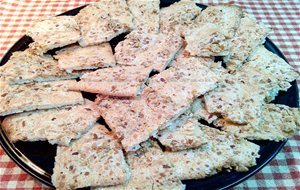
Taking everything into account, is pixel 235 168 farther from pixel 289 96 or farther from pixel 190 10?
pixel 190 10

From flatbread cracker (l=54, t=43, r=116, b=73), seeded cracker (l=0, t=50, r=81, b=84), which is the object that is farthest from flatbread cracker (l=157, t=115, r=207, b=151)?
seeded cracker (l=0, t=50, r=81, b=84)

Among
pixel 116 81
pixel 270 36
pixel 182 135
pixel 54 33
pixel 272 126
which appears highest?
pixel 54 33

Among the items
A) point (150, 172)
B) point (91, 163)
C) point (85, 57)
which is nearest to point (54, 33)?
point (85, 57)

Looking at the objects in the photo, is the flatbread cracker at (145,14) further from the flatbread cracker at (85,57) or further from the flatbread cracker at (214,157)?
the flatbread cracker at (214,157)

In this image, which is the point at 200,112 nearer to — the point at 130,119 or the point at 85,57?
the point at 130,119

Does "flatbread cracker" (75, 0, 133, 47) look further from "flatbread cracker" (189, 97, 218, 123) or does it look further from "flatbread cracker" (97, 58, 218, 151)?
"flatbread cracker" (189, 97, 218, 123)

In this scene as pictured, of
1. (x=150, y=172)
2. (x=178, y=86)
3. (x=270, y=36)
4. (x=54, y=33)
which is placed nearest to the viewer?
(x=150, y=172)

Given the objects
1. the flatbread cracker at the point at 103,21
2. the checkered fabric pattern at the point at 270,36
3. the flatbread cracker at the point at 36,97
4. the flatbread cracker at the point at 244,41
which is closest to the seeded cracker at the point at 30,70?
the flatbread cracker at the point at 36,97
